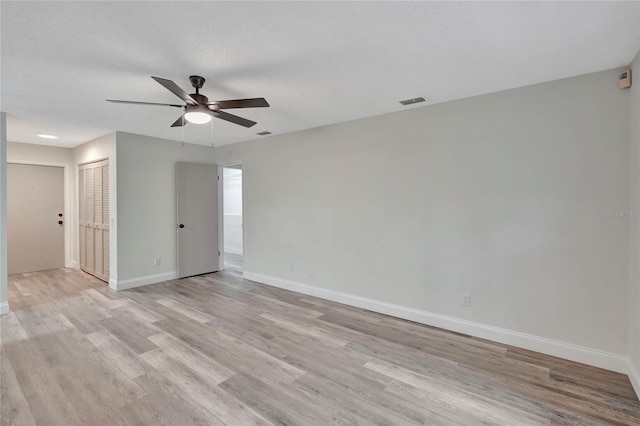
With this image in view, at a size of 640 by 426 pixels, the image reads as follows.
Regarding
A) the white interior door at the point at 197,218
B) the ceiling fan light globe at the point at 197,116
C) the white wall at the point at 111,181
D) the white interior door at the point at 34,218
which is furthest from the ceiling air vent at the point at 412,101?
the white interior door at the point at 34,218

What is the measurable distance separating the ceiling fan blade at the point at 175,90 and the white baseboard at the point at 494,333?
2.93m

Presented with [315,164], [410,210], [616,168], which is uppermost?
[315,164]

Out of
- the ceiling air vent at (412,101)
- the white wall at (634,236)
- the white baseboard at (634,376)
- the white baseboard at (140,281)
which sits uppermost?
the ceiling air vent at (412,101)

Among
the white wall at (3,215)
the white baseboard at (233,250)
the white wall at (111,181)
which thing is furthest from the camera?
the white baseboard at (233,250)

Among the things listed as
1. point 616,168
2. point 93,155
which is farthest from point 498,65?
point 93,155

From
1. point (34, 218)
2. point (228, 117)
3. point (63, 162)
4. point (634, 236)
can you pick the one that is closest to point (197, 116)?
point (228, 117)

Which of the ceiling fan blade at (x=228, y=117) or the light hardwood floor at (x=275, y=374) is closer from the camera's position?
the light hardwood floor at (x=275, y=374)

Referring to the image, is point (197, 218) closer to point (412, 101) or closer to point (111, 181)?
point (111, 181)

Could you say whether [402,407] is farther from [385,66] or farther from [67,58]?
[67,58]

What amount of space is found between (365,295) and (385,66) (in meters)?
2.67

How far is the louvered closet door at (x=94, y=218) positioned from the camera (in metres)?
4.91

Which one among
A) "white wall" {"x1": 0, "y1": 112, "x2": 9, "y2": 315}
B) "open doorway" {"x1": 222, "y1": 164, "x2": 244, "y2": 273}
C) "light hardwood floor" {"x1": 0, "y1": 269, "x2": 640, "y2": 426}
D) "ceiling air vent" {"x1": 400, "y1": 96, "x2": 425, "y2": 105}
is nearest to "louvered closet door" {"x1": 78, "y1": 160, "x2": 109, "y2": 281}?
"white wall" {"x1": 0, "y1": 112, "x2": 9, "y2": 315}

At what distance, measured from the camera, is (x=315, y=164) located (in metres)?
4.28

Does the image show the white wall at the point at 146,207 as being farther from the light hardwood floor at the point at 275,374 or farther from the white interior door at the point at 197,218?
the light hardwood floor at the point at 275,374
